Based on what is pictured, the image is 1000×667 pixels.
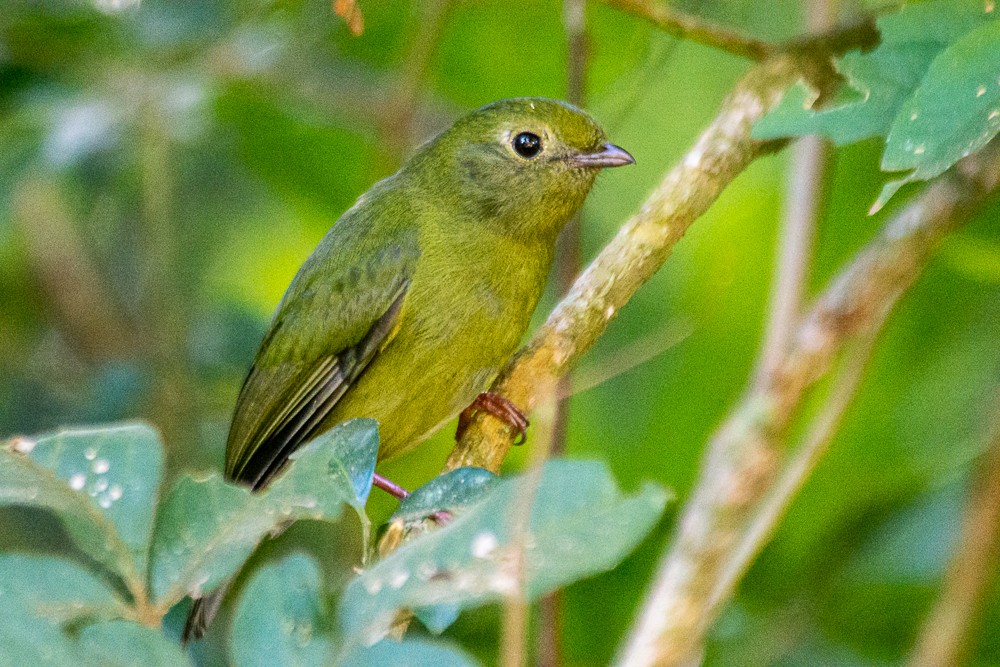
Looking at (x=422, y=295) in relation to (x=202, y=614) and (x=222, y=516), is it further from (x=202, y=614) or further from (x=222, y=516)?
(x=222, y=516)

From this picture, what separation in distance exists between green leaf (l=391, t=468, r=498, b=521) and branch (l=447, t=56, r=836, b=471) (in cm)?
97

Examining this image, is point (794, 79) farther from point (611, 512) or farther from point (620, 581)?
point (611, 512)

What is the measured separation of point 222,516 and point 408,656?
0.46 m

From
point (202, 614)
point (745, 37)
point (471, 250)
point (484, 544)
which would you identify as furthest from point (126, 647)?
point (745, 37)

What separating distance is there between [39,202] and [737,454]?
4423 millimetres

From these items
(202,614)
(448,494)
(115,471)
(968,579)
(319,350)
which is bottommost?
(202,614)

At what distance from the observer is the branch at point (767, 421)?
79.7 inches

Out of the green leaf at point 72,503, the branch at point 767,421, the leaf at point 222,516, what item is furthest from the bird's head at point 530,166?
the green leaf at point 72,503

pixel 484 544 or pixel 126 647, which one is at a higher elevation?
pixel 484 544

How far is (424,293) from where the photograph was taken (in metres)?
4.05

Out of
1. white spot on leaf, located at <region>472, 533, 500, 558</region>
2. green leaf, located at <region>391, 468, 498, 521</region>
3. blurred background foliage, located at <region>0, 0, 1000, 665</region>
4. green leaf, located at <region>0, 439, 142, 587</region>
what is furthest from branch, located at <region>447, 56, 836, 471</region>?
white spot on leaf, located at <region>472, 533, 500, 558</region>

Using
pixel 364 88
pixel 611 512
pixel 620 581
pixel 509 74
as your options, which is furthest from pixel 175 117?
pixel 611 512

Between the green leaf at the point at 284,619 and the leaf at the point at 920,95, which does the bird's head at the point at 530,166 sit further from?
the green leaf at the point at 284,619

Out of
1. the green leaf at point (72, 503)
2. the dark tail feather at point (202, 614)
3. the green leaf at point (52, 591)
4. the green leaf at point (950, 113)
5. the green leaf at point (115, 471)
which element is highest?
the green leaf at point (950, 113)
